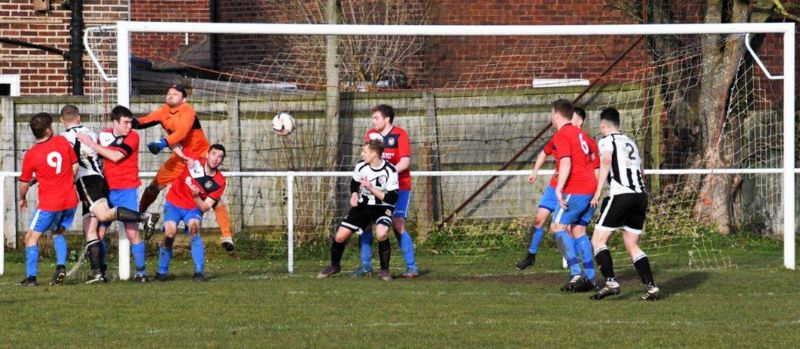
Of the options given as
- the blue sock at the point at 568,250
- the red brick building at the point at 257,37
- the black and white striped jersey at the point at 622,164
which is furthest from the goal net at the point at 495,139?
the black and white striped jersey at the point at 622,164

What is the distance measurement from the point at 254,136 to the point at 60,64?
3.77m

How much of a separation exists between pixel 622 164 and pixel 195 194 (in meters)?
4.25

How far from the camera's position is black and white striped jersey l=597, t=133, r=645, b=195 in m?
11.3

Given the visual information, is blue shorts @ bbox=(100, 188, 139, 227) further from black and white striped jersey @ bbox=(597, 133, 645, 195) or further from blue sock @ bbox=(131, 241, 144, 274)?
black and white striped jersey @ bbox=(597, 133, 645, 195)

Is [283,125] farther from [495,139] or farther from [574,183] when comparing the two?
[495,139]

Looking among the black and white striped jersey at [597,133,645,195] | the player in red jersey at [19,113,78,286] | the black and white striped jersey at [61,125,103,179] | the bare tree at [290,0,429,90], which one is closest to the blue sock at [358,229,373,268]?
the black and white striped jersey at [61,125,103,179]

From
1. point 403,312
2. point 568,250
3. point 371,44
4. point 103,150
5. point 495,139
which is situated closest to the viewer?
A: point 403,312

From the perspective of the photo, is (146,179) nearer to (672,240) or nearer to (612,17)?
(672,240)

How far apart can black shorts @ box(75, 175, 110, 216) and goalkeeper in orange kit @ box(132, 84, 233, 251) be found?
58cm

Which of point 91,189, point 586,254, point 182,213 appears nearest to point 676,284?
point 586,254

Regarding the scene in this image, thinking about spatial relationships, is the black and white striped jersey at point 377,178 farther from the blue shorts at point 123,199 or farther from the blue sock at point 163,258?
the blue shorts at point 123,199

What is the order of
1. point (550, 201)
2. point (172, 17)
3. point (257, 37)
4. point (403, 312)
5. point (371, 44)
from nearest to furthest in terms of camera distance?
point (403, 312) → point (550, 201) → point (371, 44) → point (257, 37) → point (172, 17)

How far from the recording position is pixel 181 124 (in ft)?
43.2

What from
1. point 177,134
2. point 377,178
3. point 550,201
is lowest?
point 550,201
